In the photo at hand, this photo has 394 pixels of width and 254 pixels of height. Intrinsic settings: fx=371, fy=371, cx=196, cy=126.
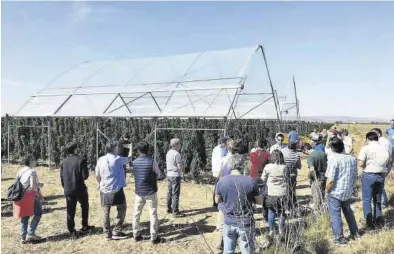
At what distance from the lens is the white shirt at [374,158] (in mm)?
6164

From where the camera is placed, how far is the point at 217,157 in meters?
7.30

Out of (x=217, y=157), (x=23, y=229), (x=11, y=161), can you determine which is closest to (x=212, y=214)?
(x=217, y=157)

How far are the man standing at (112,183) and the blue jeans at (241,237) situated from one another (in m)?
2.57

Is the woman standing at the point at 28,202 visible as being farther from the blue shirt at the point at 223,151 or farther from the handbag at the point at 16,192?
the blue shirt at the point at 223,151

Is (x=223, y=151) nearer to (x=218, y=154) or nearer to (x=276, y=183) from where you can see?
(x=218, y=154)

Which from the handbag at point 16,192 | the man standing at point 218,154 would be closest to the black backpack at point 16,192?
the handbag at point 16,192

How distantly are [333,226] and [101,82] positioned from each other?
521 inches

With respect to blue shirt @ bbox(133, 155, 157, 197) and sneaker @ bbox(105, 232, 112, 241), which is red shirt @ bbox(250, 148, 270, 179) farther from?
sneaker @ bbox(105, 232, 112, 241)

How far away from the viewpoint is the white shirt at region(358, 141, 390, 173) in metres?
6.16

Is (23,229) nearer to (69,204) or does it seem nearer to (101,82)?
(69,204)

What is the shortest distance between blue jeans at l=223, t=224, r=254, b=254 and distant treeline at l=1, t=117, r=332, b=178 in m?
6.43

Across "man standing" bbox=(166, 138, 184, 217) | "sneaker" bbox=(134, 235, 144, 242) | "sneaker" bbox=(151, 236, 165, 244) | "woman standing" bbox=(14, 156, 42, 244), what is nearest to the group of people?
"man standing" bbox=(166, 138, 184, 217)

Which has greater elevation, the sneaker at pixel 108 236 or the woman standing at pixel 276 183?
the woman standing at pixel 276 183

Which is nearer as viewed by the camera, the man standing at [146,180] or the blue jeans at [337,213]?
the blue jeans at [337,213]
